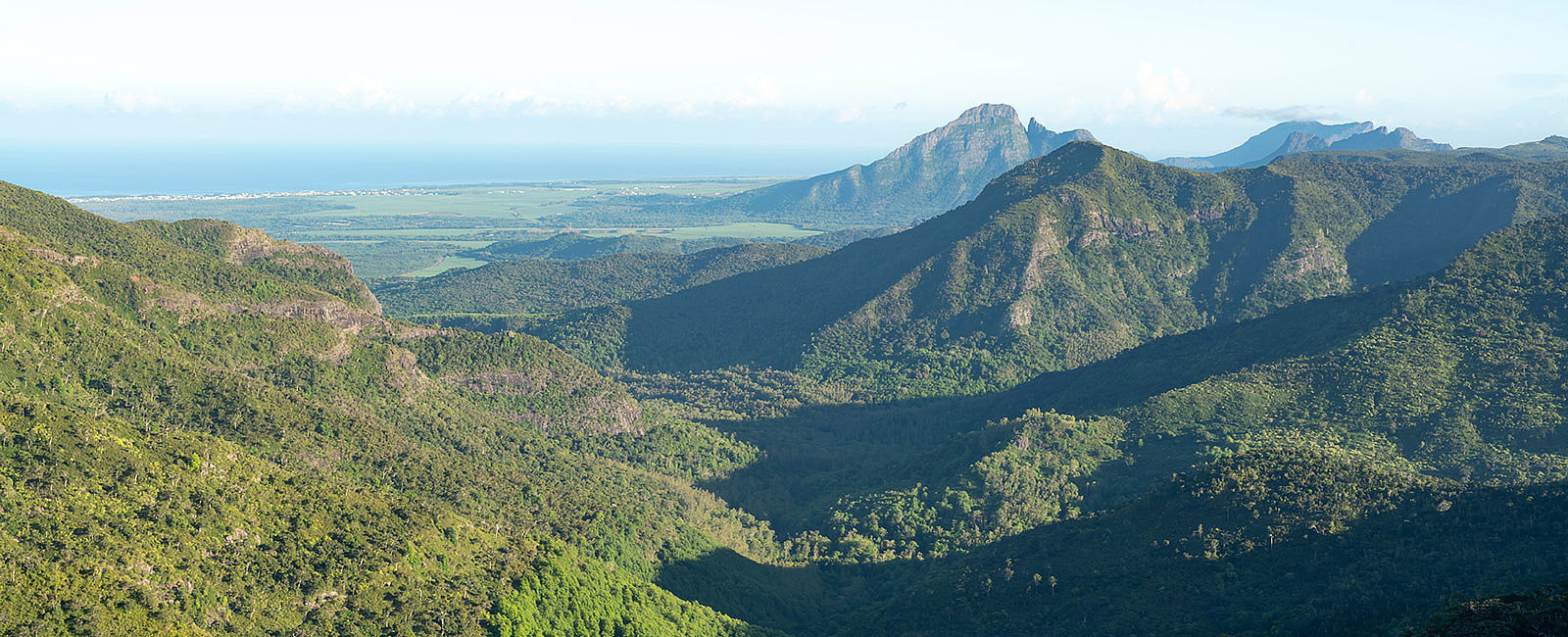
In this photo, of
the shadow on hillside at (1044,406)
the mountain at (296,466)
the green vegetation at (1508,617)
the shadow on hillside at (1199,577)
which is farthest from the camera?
the shadow on hillside at (1044,406)

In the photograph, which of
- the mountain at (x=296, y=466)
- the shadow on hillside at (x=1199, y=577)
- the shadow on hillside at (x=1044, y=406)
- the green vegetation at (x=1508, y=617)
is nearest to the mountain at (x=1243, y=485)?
the shadow on hillside at (x=1199, y=577)

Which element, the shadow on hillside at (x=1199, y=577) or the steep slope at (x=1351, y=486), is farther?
the steep slope at (x=1351, y=486)

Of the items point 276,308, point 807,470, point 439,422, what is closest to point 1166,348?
point 807,470

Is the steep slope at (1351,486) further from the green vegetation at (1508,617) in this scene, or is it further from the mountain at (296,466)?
the mountain at (296,466)

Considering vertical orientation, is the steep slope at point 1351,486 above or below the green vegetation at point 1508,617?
below

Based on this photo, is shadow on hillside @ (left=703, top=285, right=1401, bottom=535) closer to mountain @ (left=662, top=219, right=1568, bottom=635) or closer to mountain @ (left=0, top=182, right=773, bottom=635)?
mountain @ (left=662, top=219, right=1568, bottom=635)

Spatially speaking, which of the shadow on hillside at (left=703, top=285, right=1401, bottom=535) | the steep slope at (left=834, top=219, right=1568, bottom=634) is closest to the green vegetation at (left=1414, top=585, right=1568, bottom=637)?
the steep slope at (left=834, top=219, right=1568, bottom=634)

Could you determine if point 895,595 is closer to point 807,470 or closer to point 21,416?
point 807,470
